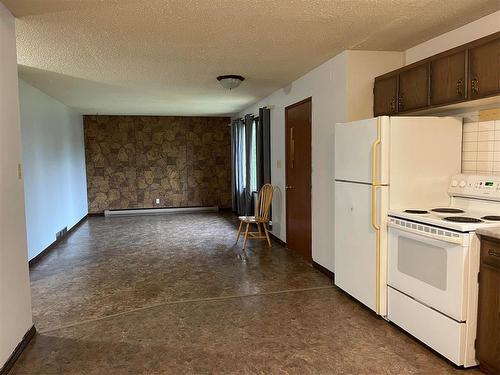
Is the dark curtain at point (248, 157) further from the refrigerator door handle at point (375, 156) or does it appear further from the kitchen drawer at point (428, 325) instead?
the kitchen drawer at point (428, 325)

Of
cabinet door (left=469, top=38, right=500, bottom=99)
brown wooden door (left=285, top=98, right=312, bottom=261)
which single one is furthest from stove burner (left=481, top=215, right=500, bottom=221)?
brown wooden door (left=285, top=98, right=312, bottom=261)

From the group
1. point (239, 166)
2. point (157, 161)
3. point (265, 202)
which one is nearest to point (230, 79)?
point (265, 202)

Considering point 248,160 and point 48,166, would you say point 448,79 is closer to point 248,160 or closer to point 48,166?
point 248,160

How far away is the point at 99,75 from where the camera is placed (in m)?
4.33

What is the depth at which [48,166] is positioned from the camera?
5.50 metres

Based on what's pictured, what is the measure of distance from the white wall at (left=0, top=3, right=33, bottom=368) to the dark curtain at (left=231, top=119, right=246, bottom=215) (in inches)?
205

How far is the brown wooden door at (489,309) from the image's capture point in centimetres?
207

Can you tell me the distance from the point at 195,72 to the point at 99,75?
114 cm

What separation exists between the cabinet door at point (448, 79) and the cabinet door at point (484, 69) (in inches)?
2.8

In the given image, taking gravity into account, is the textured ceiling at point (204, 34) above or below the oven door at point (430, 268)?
above

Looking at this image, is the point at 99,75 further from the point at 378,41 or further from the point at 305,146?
the point at 378,41

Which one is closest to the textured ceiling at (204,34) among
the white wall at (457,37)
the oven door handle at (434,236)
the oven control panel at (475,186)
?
the white wall at (457,37)

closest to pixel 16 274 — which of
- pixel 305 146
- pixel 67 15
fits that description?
pixel 67 15

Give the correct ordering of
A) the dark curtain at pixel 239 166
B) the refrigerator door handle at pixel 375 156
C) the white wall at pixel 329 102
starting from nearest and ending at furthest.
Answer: the refrigerator door handle at pixel 375 156 < the white wall at pixel 329 102 < the dark curtain at pixel 239 166
